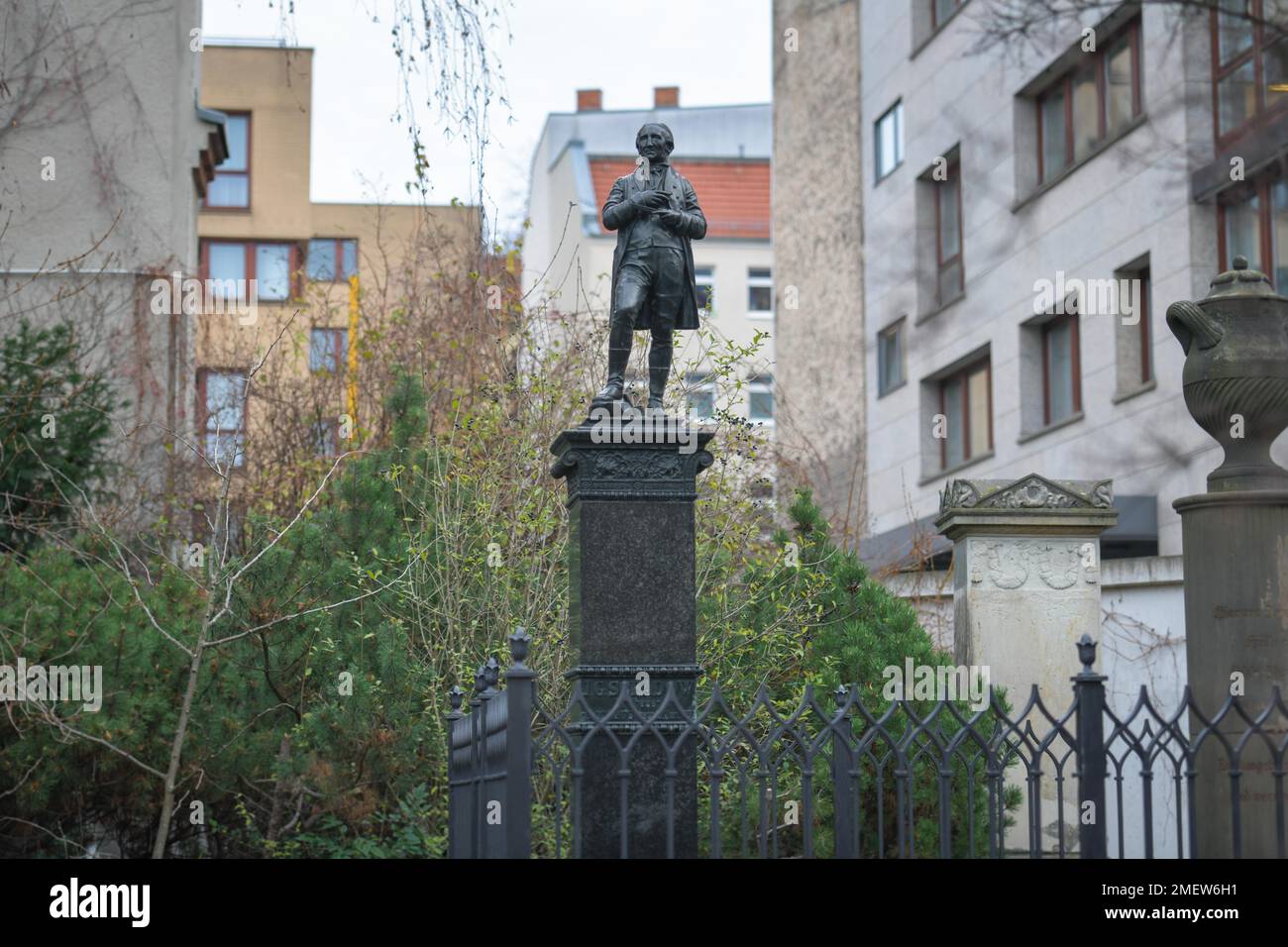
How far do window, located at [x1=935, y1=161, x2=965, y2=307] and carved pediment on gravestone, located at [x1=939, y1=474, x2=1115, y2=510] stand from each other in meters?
14.1

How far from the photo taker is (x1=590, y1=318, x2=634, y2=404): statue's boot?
8578 millimetres

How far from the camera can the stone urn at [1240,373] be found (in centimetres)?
Result: 892

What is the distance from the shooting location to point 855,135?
33594mm

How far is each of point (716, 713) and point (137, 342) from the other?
1231cm

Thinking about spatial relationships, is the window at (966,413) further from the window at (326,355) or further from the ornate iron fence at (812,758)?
the ornate iron fence at (812,758)

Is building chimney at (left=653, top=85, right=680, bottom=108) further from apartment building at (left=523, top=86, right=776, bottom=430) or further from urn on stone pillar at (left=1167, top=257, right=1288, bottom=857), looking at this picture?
urn on stone pillar at (left=1167, top=257, right=1288, bottom=857)

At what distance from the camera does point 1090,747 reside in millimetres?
7426

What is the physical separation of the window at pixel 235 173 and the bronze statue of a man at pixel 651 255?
3198 cm

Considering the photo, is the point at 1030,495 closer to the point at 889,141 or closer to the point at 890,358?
the point at 890,358

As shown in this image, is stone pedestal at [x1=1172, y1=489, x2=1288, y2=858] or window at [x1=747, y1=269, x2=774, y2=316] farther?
window at [x1=747, y1=269, x2=774, y2=316]

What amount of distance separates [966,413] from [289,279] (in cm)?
1127

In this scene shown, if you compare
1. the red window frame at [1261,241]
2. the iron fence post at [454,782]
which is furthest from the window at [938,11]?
the iron fence post at [454,782]

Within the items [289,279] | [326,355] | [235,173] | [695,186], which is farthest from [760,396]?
[695,186]

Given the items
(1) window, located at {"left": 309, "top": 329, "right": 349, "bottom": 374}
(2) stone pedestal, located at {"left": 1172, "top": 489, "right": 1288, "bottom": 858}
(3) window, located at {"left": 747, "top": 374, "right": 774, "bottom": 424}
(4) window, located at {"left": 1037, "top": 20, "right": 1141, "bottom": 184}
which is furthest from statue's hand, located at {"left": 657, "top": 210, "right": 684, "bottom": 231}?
(4) window, located at {"left": 1037, "top": 20, "right": 1141, "bottom": 184}
